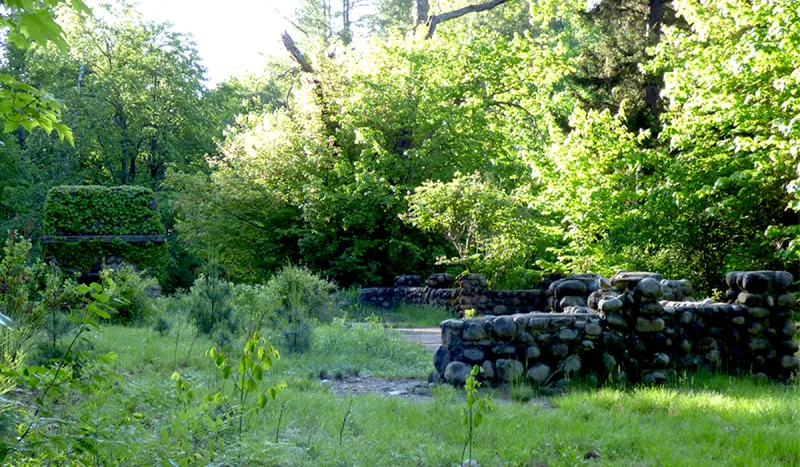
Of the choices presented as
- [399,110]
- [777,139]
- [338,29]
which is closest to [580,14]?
[399,110]

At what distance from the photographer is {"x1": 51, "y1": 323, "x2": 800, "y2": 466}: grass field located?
12.6 ft

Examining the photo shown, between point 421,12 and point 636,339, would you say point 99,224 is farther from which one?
point 421,12

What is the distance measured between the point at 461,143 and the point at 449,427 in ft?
58.4

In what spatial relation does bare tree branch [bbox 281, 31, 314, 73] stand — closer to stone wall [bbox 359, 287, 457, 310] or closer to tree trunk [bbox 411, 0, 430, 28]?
tree trunk [bbox 411, 0, 430, 28]

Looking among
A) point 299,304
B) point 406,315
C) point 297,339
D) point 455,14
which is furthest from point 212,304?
point 455,14

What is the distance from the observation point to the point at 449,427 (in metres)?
5.35

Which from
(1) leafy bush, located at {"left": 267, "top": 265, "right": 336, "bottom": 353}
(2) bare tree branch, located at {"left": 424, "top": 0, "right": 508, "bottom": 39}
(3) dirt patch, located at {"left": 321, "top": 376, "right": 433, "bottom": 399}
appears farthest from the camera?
(2) bare tree branch, located at {"left": 424, "top": 0, "right": 508, "bottom": 39}

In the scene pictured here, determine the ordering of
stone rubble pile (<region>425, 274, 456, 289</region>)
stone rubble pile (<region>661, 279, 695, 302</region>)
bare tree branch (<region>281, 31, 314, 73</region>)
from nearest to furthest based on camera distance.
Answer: stone rubble pile (<region>661, 279, 695, 302</region>) < stone rubble pile (<region>425, 274, 456, 289</region>) < bare tree branch (<region>281, 31, 314, 73</region>)

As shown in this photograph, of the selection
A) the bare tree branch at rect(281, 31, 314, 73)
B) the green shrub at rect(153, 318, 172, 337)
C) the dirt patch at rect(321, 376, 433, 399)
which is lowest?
the dirt patch at rect(321, 376, 433, 399)

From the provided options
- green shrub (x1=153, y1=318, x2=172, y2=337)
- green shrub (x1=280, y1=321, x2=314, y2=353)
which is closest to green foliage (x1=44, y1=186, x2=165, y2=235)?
green shrub (x1=153, y1=318, x2=172, y2=337)

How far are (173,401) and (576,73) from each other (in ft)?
58.0

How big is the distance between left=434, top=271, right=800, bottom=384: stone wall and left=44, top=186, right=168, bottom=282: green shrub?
10.6 meters

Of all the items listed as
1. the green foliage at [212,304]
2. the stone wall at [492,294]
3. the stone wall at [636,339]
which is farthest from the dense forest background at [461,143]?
the stone wall at [636,339]

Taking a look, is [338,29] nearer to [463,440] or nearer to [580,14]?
[580,14]
